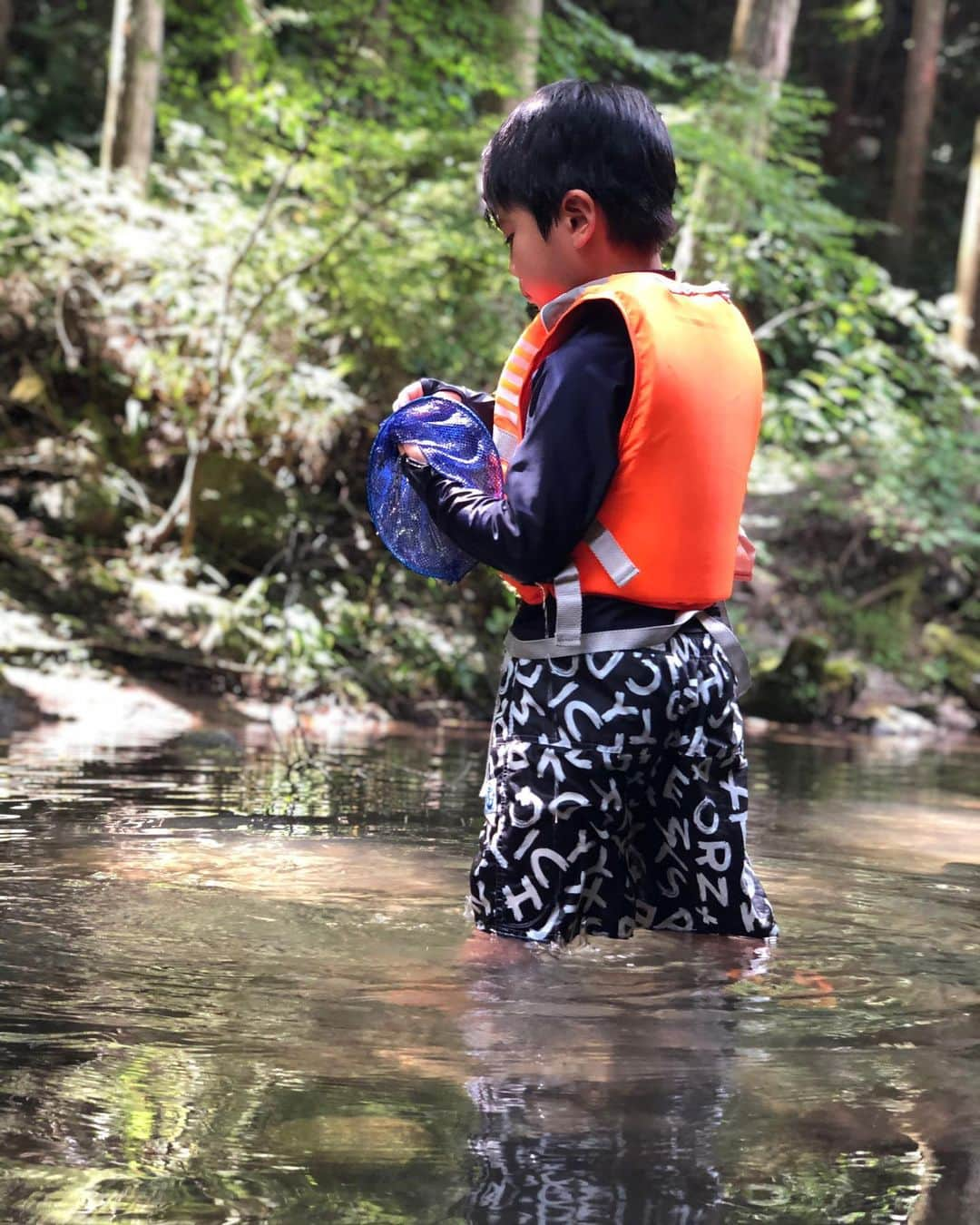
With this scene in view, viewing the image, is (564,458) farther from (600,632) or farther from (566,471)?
(600,632)

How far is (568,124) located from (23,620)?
6.84 meters

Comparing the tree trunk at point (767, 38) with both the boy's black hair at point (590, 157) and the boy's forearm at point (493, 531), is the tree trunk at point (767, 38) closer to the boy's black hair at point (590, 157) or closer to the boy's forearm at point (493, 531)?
the boy's black hair at point (590, 157)

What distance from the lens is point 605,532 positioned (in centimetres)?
285

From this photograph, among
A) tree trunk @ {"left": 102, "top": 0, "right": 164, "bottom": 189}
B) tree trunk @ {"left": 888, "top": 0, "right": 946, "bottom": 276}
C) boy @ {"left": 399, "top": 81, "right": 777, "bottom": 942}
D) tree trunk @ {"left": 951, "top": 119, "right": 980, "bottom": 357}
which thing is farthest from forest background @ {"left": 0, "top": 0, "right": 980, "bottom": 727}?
tree trunk @ {"left": 888, "top": 0, "right": 946, "bottom": 276}

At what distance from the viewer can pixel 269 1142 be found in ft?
6.21

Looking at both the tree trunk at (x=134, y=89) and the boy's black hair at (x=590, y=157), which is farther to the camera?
the tree trunk at (x=134, y=89)

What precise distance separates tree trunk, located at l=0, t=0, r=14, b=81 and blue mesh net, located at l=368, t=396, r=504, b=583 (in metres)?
14.8

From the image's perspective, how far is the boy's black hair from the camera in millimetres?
2863

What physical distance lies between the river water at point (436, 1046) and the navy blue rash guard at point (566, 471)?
711mm

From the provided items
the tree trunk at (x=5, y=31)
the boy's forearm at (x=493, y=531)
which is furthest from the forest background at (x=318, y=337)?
the boy's forearm at (x=493, y=531)

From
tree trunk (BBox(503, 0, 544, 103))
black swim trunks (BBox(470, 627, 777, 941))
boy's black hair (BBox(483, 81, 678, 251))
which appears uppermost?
tree trunk (BBox(503, 0, 544, 103))

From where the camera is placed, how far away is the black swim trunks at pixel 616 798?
2.85 m

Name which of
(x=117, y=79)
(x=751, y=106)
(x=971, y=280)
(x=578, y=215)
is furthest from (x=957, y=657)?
(x=578, y=215)

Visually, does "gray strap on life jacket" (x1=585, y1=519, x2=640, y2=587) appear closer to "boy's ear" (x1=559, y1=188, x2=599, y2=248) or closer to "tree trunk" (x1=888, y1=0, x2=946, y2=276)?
"boy's ear" (x1=559, y1=188, x2=599, y2=248)
